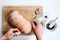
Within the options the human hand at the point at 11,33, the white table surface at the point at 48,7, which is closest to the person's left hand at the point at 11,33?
the human hand at the point at 11,33

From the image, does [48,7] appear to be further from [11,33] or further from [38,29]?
[11,33]

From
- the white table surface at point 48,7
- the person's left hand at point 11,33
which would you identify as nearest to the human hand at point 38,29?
the white table surface at point 48,7

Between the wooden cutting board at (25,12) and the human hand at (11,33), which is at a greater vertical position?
the wooden cutting board at (25,12)

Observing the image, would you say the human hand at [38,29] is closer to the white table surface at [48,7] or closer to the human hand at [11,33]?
the white table surface at [48,7]

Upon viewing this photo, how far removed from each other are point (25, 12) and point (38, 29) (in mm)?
195

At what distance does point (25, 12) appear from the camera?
105cm

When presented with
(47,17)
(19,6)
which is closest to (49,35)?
(47,17)

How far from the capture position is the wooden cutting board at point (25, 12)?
3.40 feet

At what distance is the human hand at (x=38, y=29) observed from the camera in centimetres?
102

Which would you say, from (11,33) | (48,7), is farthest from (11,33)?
(48,7)

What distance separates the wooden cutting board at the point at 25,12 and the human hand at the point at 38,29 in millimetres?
46

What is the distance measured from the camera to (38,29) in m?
1.04

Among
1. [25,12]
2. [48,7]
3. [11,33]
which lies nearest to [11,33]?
[11,33]

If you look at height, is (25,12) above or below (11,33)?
above
